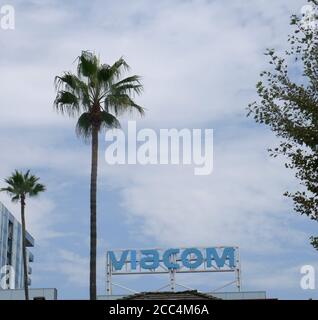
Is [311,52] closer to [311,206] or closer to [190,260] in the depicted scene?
[311,206]

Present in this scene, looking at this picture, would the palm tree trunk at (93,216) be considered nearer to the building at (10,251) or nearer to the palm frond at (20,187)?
the palm frond at (20,187)

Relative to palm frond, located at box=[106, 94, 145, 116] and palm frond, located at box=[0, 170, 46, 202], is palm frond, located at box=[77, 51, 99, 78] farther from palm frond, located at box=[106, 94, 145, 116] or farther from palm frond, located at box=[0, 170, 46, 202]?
palm frond, located at box=[0, 170, 46, 202]

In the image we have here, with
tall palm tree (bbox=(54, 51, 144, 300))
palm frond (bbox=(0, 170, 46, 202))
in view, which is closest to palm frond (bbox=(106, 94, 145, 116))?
tall palm tree (bbox=(54, 51, 144, 300))

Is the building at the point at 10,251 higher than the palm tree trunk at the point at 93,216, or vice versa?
the building at the point at 10,251

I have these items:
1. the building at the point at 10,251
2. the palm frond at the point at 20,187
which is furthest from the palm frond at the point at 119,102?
the building at the point at 10,251

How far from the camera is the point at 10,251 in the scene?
116375 millimetres

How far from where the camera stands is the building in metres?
109

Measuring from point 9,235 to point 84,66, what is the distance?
292 ft

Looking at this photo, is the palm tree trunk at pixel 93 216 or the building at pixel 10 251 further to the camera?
the building at pixel 10 251

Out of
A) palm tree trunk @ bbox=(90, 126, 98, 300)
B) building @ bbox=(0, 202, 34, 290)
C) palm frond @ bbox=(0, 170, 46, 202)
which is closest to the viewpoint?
palm tree trunk @ bbox=(90, 126, 98, 300)

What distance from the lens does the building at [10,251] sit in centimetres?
10925

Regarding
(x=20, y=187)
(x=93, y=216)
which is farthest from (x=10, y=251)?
(x=93, y=216)

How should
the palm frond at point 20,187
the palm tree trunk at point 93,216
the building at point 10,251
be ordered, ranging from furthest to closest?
1. the building at point 10,251
2. the palm frond at point 20,187
3. the palm tree trunk at point 93,216
